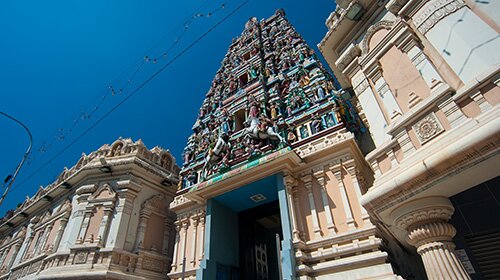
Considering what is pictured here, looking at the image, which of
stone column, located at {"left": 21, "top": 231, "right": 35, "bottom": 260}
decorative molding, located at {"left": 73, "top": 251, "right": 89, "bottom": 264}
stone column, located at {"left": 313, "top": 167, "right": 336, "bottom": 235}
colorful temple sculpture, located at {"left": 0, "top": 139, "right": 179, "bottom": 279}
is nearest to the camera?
stone column, located at {"left": 313, "top": 167, "right": 336, "bottom": 235}

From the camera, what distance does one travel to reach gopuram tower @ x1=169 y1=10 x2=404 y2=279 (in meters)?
7.83

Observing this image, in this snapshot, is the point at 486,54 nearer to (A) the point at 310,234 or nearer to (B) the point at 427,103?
(B) the point at 427,103

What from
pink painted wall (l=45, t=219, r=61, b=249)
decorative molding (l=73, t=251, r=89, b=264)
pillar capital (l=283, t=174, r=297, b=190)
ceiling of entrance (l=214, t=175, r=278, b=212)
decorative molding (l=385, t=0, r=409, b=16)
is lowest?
decorative molding (l=73, t=251, r=89, b=264)

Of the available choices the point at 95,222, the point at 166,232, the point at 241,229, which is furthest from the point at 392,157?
the point at 95,222

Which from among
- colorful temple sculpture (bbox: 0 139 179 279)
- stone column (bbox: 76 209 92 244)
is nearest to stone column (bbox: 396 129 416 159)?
colorful temple sculpture (bbox: 0 139 179 279)

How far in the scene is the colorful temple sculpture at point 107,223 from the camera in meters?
11.9

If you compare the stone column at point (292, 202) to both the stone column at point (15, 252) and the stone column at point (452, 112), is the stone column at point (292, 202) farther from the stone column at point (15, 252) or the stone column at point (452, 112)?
the stone column at point (15, 252)

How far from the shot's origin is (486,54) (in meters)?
4.65

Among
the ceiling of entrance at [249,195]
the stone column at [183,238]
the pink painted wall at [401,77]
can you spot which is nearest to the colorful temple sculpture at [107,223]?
the stone column at [183,238]

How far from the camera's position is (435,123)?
502cm

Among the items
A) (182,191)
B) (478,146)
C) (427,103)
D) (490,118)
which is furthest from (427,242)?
(182,191)

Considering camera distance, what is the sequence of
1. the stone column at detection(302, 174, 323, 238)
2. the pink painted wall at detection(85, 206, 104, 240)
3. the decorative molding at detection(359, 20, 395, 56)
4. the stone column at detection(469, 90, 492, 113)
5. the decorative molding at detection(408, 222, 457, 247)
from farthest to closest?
the pink painted wall at detection(85, 206, 104, 240) < the stone column at detection(302, 174, 323, 238) < the decorative molding at detection(359, 20, 395, 56) < the decorative molding at detection(408, 222, 457, 247) < the stone column at detection(469, 90, 492, 113)

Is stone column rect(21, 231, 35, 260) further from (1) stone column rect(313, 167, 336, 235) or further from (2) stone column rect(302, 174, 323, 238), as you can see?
(1) stone column rect(313, 167, 336, 235)

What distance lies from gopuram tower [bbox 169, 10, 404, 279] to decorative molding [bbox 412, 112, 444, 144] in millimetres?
3400
